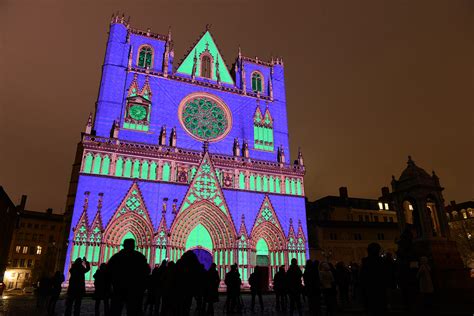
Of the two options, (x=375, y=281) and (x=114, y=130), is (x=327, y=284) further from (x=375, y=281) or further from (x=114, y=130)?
(x=114, y=130)

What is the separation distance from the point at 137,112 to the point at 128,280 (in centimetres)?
2839

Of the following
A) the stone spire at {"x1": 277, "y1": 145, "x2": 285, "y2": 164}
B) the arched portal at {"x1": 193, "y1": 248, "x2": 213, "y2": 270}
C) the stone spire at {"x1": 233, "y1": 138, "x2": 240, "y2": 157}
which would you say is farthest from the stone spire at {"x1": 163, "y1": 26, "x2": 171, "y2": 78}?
the arched portal at {"x1": 193, "y1": 248, "x2": 213, "y2": 270}

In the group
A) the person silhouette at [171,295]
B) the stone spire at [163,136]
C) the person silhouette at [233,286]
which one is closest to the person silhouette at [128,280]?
the person silhouette at [171,295]

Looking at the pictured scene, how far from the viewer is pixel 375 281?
300 inches

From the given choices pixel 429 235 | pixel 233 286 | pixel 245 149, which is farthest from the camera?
pixel 245 149

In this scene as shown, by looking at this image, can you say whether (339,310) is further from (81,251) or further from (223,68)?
(223,68)

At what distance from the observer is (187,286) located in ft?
23.2

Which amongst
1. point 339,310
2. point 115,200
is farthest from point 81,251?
point 339,310

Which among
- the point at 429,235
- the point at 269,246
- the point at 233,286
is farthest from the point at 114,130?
the point at 429,235

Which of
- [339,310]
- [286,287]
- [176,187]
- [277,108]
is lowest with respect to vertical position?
[339,310]

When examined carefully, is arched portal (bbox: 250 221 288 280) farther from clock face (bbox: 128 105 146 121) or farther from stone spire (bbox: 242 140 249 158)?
clock face (bbox: 128 105 146 121)

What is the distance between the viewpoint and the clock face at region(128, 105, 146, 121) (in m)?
33.0

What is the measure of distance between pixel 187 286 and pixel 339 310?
345 inches

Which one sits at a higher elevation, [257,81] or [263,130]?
[257,81]
